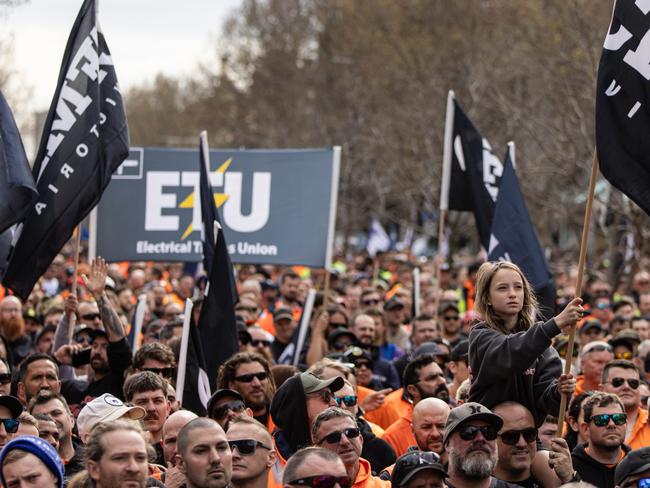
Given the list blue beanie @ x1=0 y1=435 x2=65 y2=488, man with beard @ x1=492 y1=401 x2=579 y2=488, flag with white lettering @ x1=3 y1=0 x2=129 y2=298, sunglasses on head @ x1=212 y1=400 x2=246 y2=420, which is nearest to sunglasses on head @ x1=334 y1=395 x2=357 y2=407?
sunglasses on head @ x1=212 y1=400 x2=246 y2=420

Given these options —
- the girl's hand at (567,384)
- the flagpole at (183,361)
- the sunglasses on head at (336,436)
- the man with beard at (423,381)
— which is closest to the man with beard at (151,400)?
the flagpole at (183,361)

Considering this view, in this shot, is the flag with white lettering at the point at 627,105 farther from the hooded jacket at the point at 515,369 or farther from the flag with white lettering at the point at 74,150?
the flag with white lettering at the point at 74,150

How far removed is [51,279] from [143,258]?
9440 millimetres

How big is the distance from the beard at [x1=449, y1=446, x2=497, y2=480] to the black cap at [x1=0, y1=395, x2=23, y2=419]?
2601mm

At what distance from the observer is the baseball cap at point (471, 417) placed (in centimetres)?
654

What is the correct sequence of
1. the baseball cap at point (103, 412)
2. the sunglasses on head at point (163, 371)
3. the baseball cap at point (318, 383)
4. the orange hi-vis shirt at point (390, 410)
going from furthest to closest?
1. the orange hi-vis shirt at point (390, 410)
2. the sunglasses on head at point (163, 371)
3. the baseball cap at point (318, 383)
4. the baseball cap at point (103, 412)

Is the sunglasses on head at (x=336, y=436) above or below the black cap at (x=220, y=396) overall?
below

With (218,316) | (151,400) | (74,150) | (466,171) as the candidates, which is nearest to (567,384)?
(151,400)

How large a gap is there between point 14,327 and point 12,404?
5645mm

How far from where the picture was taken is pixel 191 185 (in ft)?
45.9

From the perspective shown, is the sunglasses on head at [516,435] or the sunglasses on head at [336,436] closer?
the sunglasses on head at [516,435]

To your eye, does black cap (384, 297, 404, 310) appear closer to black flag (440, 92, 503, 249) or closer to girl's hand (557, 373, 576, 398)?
black flag (440, 92, 503, 249)

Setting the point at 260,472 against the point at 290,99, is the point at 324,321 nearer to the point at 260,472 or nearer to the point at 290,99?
the point at 260,472

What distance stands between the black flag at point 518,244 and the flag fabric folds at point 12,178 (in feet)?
13.2
